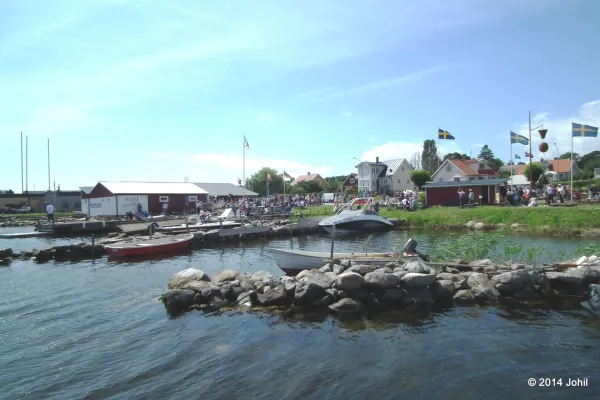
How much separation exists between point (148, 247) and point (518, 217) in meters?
28.2

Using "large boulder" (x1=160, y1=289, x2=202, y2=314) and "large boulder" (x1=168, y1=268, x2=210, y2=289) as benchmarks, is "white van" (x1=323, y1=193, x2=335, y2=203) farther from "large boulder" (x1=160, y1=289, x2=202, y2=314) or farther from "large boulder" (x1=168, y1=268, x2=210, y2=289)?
"large boulder" (x1=160, y1=289, x2=202, y2=314)

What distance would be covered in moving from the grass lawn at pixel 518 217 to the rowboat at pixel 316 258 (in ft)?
63.8

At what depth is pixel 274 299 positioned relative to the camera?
1343 centimetres

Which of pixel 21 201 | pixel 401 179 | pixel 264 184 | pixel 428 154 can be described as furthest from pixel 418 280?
pixel 428 154

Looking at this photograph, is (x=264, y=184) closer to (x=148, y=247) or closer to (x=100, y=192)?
(x=100, y=192)

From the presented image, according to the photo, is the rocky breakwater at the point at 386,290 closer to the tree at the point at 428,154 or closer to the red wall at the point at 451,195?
the red wall at the point at 451,195

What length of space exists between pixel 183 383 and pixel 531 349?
312 inches

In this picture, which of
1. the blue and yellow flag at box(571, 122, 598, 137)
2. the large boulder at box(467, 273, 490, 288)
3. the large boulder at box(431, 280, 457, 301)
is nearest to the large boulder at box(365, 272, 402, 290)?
the large boulder at box(431, 280, 457, 301)

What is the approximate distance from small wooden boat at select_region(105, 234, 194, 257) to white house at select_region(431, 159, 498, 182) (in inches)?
2051

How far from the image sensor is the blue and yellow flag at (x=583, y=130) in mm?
36375

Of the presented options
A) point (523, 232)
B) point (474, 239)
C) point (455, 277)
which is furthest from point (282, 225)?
point (455, 277)

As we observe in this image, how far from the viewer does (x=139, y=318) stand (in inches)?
513

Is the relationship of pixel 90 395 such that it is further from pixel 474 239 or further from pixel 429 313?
pixel 474 239

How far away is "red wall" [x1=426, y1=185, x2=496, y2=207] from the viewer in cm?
4503
